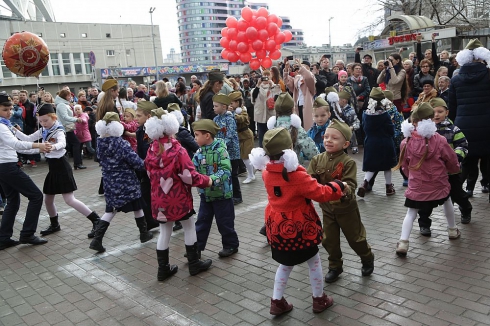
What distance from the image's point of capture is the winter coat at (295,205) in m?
3.63

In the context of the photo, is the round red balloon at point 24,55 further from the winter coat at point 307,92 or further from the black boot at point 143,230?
the winter coat at point 307,92

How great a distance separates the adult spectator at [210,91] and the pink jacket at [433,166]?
3800 millimetres

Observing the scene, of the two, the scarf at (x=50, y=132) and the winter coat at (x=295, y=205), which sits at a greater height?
the scarf at (x=50, y=132)

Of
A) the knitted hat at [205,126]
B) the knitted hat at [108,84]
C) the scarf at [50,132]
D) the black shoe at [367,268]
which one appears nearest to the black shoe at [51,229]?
the scarf at [50,132]

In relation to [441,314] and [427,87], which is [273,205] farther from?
[427,87]

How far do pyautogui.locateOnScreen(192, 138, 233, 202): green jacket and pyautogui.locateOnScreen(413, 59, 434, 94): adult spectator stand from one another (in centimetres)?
718

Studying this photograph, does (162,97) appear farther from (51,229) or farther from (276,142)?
(276,142)

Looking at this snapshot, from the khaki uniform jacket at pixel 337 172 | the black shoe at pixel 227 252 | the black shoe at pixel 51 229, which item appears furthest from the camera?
the black shoe at pixel 51 229

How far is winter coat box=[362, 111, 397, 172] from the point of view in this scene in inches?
287

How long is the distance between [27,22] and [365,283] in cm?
6899

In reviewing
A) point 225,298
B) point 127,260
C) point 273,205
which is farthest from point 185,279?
point 273,205

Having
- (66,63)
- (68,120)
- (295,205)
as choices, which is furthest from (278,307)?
(66,63)

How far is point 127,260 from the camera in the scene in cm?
559

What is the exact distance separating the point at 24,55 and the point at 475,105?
7391 millimetres
